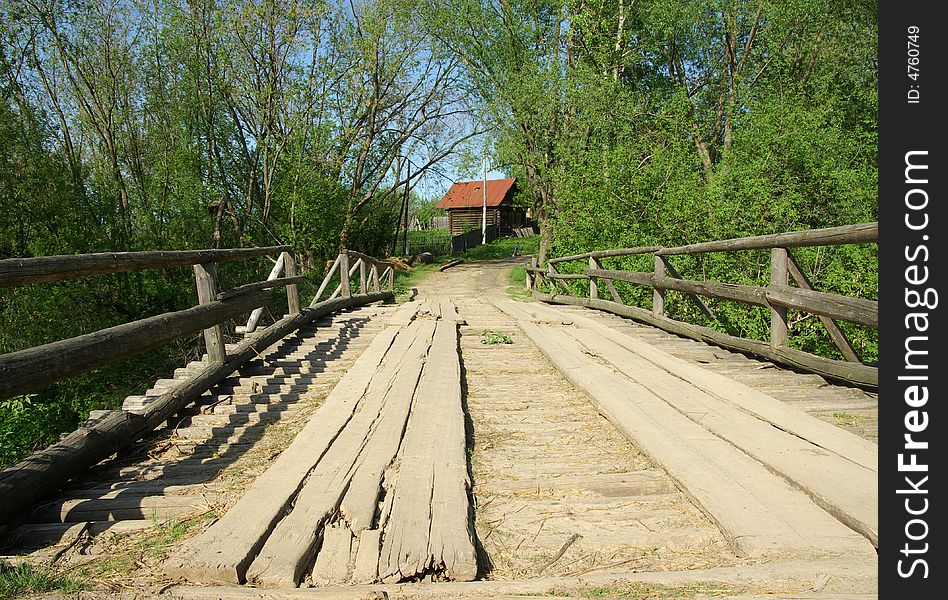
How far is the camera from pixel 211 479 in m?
2.84

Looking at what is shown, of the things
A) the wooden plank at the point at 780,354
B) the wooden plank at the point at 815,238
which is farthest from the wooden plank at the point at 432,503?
the wooden plank at the point at 780,354

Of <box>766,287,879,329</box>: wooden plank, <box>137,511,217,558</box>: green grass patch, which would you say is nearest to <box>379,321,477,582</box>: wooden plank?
A: <box>137,511,217,558</box>: green grass patch

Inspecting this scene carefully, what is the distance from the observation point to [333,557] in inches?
76.8

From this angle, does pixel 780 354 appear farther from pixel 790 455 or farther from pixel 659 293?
pixel 659 293

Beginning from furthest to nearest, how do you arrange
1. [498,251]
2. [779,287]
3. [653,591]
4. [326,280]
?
[498,251] → [326,280] → [779,287] → [653,591]

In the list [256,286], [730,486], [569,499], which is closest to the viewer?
[730,486]

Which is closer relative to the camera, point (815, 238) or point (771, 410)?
point (771, 410)

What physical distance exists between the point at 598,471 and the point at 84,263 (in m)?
2.85

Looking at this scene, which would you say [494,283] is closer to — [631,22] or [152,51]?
[631,22]

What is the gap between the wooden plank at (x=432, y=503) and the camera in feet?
6.20

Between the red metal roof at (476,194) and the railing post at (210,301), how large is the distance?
1759 inches

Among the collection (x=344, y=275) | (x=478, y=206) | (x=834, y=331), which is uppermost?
(x=478, y=206)

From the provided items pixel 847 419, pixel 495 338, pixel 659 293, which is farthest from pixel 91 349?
pixel 659 293

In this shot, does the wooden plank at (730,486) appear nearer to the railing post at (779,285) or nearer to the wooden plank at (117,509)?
the railing post at (779,285)
